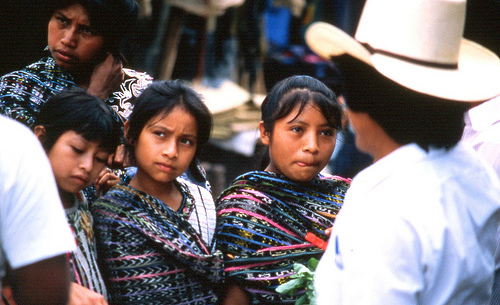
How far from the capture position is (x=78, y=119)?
2.24 meters

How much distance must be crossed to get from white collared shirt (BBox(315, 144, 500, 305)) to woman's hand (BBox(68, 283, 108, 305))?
813 mm

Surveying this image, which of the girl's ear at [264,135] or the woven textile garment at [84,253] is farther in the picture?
the girl's ear at [264,135]

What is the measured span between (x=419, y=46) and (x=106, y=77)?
1657 mm

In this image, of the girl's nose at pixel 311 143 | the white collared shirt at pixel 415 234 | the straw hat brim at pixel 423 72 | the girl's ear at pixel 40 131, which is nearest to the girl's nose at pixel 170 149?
the girl's ear at pixel 40 131

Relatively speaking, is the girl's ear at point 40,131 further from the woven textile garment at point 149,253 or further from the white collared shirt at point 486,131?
the white collared shirt at point 486,131

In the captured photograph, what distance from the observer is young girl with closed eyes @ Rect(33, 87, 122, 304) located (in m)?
2.19

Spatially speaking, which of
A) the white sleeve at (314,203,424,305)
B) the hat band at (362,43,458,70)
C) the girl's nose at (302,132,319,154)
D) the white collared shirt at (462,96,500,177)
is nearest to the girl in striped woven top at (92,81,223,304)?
the girl's nose at (302,132,319,154)

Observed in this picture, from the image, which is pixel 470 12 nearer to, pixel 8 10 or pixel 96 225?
pixel 96 225

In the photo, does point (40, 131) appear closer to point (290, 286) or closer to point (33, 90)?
point (33, 90)

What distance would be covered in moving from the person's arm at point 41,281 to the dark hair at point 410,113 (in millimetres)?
954

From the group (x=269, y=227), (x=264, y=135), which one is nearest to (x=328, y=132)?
(x=264, y=135)

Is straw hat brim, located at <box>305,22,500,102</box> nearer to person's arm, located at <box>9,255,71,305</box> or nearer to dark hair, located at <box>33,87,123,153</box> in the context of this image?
dark hair, located at <box>33,87,123,153</box>

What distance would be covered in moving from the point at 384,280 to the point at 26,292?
889 mm

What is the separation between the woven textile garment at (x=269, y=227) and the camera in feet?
8.27
